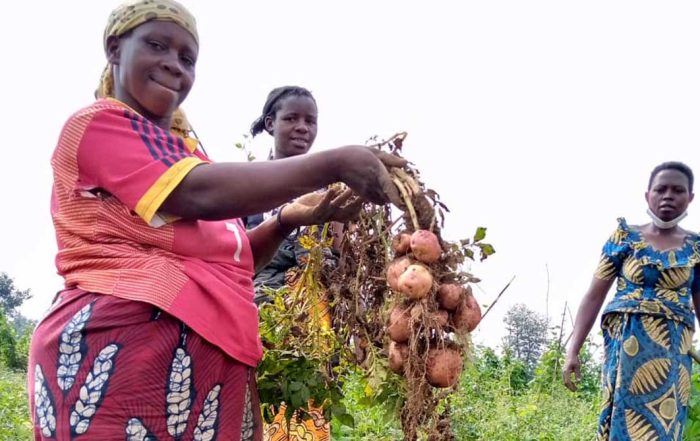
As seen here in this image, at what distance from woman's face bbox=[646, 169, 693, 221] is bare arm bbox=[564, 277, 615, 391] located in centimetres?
48

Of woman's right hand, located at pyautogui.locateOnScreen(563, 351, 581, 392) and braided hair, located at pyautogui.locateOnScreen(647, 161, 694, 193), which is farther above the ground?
braided hair, located at pyautogui.locateOnScreen(647, 161, 694, 193)

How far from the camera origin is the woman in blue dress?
3846mm

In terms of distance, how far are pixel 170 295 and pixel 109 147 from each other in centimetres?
31

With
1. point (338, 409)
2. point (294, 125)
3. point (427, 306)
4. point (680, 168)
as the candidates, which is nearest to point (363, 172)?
point (427, 306)

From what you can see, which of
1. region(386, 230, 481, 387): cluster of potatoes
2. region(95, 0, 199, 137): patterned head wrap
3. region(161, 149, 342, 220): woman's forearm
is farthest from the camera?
region(386, 230, 481, 387): cluster of potatoes

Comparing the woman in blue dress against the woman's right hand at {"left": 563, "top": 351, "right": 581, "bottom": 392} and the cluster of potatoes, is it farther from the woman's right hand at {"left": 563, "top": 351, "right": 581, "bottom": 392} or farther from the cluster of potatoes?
the cluster of potatoes

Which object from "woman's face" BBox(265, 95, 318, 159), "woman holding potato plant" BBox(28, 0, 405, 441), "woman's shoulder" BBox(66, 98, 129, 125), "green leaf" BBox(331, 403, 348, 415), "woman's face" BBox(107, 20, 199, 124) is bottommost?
"green leaf" BBox(331, 403, 348, 415)

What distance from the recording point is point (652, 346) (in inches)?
152

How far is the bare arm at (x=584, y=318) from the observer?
13.8 feet

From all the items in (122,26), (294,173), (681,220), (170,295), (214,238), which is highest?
(681,220)

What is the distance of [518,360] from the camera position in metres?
9.06

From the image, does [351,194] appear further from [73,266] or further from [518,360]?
[518,360]

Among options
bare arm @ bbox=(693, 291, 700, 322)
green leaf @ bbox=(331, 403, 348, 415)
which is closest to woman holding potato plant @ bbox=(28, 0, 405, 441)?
green leaf @ bbox=(331, 403, 348, 415)

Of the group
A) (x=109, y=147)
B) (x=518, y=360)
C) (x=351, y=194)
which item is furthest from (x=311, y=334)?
(x=518, y=360)
